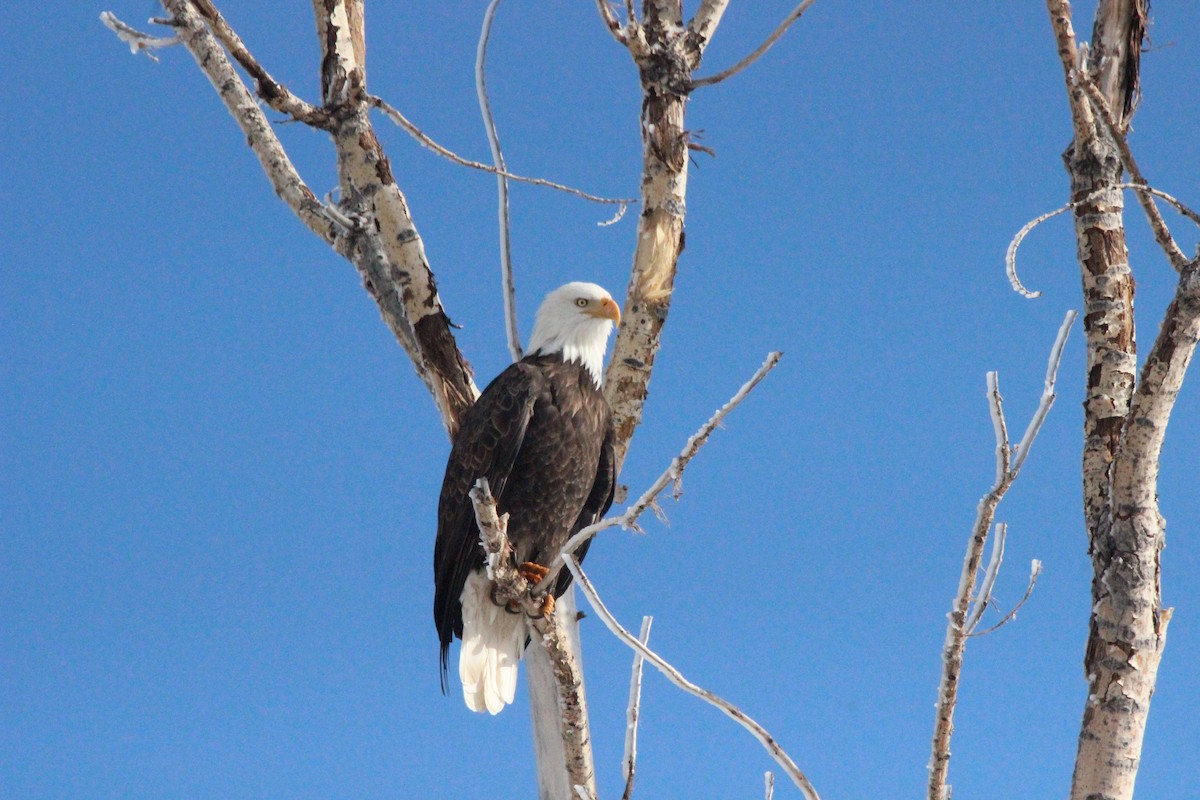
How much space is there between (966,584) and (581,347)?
2474mm

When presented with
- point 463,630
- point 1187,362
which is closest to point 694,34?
point 1187,362

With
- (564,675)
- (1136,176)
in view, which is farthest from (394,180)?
(1136,176)

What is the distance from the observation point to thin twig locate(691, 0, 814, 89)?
14.4 feet

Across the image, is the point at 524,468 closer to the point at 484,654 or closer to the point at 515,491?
the point at 515,491

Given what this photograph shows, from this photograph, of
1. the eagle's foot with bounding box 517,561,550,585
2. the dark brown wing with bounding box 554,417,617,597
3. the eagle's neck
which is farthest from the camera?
the eagle's neck

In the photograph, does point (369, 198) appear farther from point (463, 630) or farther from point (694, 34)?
point (463, 630)

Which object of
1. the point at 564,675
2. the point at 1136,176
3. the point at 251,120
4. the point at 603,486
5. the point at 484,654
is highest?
the point at 251,120

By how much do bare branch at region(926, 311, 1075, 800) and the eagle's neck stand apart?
234cm

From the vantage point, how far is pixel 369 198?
436 centimetres

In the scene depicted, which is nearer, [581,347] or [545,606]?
[545,606]

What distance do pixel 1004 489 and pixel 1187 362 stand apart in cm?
138

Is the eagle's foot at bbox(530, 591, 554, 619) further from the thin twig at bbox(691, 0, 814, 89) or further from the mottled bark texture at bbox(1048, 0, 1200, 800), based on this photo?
the thin twig at bbox(691, 0, 814, 89)

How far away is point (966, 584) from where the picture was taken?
2516mm

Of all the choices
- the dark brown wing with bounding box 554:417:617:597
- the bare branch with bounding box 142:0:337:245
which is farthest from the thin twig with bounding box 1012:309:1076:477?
the bare branch with bounding box 142:0:337:245
